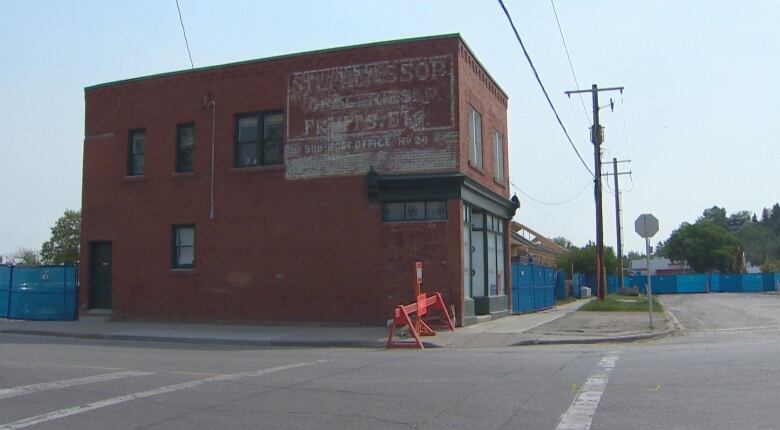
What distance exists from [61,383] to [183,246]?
41.2ft

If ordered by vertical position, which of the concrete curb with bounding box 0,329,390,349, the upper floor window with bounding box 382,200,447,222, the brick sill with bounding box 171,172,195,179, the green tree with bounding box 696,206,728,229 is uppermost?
the green tree with bounding box 696,206,728,229

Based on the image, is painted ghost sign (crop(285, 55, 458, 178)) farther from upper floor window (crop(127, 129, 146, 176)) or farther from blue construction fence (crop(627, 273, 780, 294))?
blue construction fence (crop(627, 273, 780, 294))

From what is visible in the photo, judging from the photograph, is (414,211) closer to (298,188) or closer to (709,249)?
(298,188)

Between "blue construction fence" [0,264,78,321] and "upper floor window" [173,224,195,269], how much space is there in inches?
164

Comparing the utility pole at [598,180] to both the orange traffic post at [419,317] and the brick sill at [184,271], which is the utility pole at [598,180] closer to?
the orange traffic post at [419,317]

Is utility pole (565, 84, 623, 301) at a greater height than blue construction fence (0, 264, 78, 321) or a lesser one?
greater

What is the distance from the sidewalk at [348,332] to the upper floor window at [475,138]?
188 inches

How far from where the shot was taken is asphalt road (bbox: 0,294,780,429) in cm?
770

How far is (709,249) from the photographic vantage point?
320 feet

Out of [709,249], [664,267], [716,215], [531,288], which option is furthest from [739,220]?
[531,288]

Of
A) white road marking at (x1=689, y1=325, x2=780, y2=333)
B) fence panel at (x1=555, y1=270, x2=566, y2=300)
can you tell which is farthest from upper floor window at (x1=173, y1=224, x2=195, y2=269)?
fence panel at (x1=555, y1=270, x2=566, y2=300)

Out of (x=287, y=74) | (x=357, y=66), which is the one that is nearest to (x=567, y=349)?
(x=357, y=66)

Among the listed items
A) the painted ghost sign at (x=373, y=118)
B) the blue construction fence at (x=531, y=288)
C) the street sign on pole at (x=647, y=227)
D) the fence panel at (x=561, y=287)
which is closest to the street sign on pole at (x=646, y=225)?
the street sign on pole at (x=647, y=227)

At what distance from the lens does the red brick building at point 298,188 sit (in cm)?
1992
